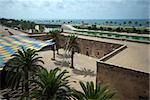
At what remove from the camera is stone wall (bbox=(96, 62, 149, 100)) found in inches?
742

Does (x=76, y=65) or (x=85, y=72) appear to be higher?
(x=76, y=65)

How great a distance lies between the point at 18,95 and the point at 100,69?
10599mm

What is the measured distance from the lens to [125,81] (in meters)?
20.0

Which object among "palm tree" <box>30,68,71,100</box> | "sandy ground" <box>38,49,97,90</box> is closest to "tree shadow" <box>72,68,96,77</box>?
"sandy ground" <box>38,49,97,90</box>

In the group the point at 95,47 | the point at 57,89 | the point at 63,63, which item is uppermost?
the point at 95,47

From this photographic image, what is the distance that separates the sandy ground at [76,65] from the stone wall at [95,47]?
1150 mm

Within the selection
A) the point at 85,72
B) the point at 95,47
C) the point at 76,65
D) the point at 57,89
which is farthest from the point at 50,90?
the point at 95,47

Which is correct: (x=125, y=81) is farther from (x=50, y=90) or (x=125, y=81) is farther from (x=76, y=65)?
(x=76, y=65)

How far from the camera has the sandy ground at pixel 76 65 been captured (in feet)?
106

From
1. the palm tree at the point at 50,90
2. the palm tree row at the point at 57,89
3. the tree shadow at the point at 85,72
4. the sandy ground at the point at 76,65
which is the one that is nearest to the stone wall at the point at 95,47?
the sandy ground at the point at 76,65

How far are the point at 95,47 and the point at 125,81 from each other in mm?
22673

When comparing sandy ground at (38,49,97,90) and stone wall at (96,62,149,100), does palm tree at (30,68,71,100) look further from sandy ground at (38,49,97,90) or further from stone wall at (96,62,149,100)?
sandy ground at (38,49,97,90)

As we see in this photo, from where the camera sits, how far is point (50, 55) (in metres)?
45.6

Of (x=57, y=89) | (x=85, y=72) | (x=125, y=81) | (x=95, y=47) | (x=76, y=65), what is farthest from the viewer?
(x=95, y=47)
